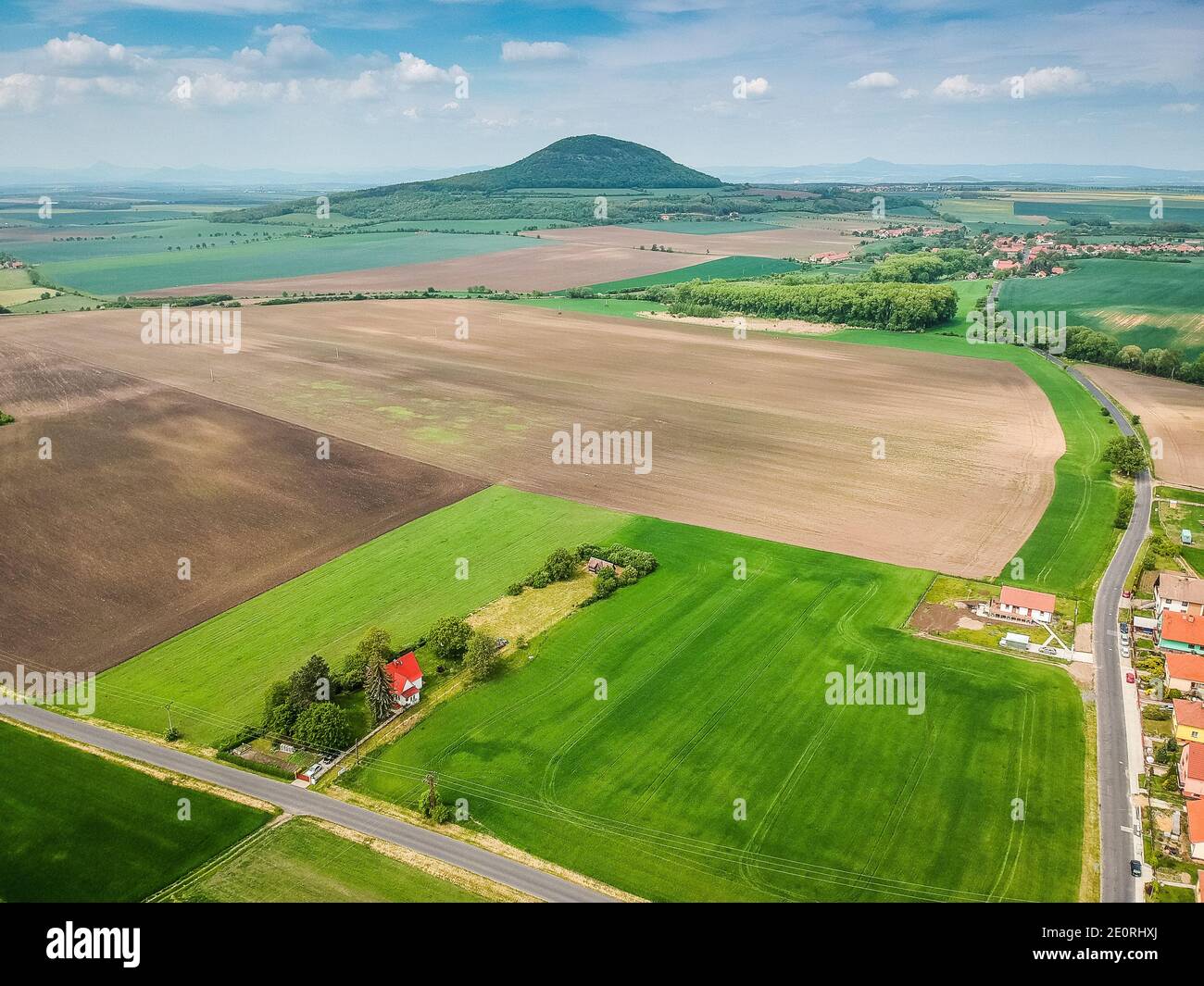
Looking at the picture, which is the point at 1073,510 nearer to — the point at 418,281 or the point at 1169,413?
the point at 1169,413

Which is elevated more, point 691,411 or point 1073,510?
point 691,411

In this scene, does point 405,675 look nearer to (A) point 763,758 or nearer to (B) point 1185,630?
(A) point 763,758

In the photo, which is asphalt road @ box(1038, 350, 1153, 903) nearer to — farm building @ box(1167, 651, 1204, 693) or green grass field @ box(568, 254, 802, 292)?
farm building @ box(1167, 651, 1204, 693)

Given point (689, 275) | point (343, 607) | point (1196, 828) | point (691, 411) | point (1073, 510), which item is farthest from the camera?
point (689, 275)

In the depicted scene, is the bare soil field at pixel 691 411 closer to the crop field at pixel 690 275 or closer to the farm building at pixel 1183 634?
the farm building at pixel 1183 634

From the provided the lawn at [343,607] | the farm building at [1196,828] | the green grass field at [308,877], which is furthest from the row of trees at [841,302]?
the green grass field at [308,877]

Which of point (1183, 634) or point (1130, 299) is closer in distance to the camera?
point (1183, 634)

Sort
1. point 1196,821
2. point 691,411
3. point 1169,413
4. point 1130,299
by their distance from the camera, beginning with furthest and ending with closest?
1. point 1130,299
2. point 1169,413
3. point 691,411
4. point 1196,821

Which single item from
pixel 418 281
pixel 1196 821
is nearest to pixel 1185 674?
pixel 1196 821

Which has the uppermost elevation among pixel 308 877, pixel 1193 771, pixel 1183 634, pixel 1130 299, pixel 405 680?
pixel 1130 299
